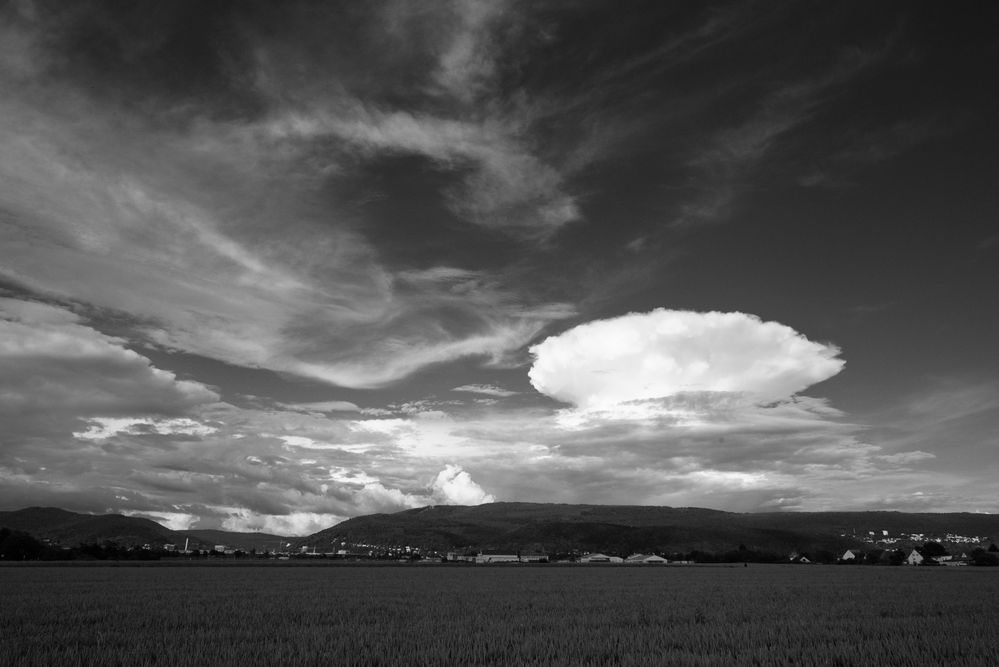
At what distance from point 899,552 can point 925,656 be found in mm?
211791

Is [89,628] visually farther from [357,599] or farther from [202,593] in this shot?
[202,593]

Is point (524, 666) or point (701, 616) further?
point (701, 616)

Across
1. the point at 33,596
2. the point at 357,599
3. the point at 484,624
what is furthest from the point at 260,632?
the point at 33,596

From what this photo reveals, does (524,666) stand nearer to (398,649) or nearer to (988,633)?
(398,649)

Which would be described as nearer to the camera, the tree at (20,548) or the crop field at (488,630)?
the crop field at (488,630)

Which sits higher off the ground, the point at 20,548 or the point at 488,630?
the point at 20,548

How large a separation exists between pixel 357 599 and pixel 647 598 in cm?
1940

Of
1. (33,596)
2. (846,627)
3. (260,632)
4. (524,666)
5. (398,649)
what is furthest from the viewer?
(33,596)

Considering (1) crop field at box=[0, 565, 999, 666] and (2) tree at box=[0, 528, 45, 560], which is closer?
(1) crop field at box=[0, 565, 999, 666]

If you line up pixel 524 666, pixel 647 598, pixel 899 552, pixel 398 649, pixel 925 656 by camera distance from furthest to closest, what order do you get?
pixel 899 552
pixel 647 598
pixel 398 649
pixel 925 656
pixel 524 666

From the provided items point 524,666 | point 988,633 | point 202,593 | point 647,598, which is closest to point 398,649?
point 524,666

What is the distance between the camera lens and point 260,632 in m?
24.7

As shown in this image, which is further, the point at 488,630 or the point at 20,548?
the point at 20,548

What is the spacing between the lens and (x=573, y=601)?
138 ft
